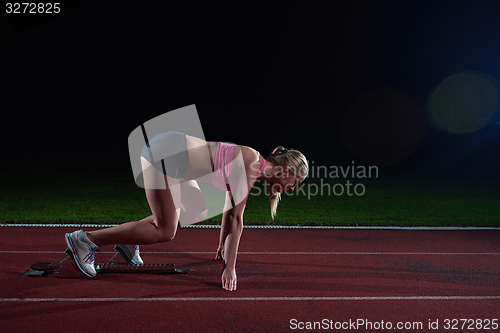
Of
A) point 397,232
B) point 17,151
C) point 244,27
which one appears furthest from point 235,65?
point 397,232

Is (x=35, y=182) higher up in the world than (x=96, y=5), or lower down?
lower down

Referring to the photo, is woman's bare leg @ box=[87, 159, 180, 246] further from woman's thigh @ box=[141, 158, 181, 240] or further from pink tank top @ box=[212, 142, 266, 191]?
pink tank top @ box=[212, 142, 266, 191]

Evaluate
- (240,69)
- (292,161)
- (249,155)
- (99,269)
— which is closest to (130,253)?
(99,269)

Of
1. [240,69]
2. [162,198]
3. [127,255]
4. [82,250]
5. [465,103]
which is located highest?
[240,69]

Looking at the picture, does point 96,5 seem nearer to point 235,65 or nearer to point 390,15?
point 235,65

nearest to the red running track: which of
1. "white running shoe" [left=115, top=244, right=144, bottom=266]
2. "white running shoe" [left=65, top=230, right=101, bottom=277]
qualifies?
"white running shoe" [left=65, top=230, right=101, bottom=277]

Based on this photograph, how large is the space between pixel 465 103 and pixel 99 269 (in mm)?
22293

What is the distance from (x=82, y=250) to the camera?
11.5 feet

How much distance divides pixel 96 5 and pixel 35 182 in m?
9.44

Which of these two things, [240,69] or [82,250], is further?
[240,69]

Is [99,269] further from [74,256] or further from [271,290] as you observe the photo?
[271,290]

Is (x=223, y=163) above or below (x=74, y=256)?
above

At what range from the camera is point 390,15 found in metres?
19.5

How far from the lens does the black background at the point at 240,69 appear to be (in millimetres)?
19078
